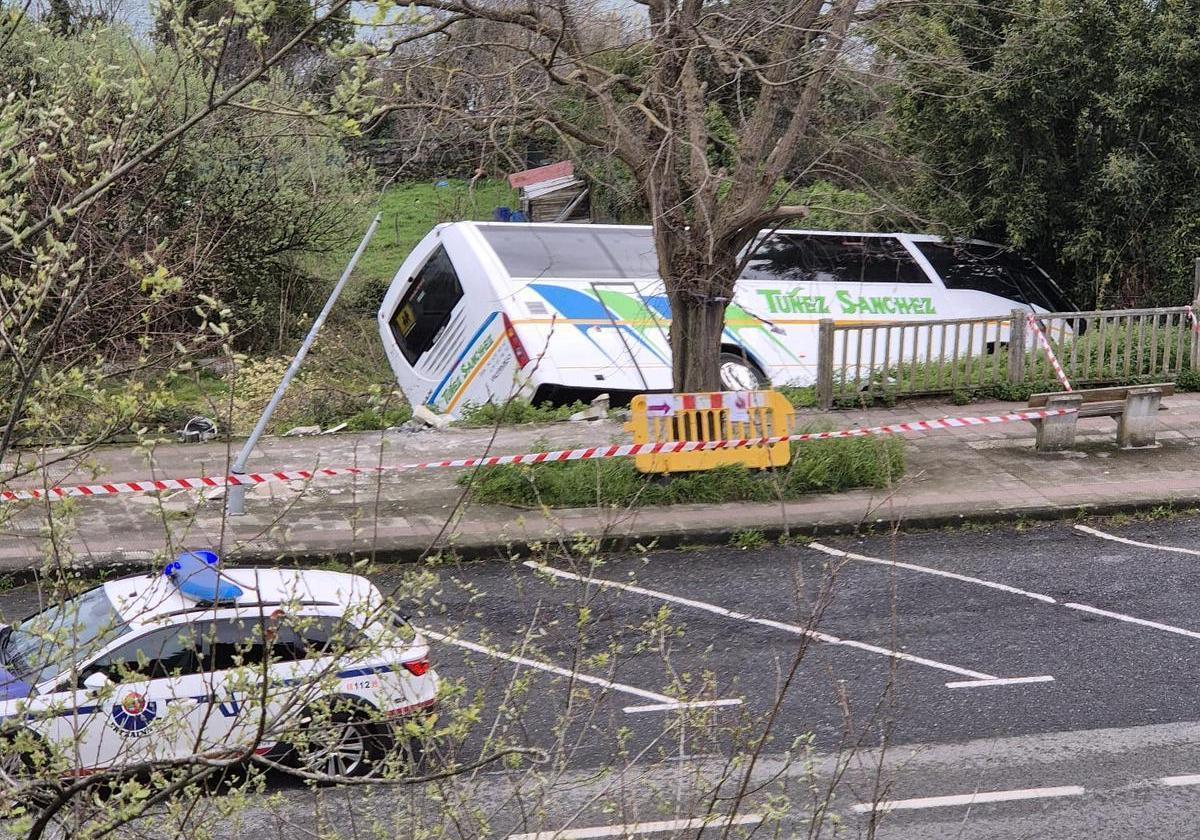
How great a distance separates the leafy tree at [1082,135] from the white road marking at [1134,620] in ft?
27.8

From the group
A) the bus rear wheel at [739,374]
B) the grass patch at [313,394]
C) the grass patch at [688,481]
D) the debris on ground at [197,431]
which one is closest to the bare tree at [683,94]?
the grass patch at [688,481]

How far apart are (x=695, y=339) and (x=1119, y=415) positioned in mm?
5097

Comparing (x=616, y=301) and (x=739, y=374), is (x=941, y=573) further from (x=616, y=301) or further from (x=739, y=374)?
(x=616, y=301)

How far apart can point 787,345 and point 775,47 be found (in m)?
6.48

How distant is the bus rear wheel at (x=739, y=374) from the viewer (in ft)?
57.5

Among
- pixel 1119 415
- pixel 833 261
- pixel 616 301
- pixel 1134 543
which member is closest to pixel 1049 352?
pixel 1119 415

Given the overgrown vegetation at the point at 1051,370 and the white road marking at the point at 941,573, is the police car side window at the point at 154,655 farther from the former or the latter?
the overgrown vegetation at the point at 1051,370

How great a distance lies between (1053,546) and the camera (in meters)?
12.0

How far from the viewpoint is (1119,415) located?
48.6 ft

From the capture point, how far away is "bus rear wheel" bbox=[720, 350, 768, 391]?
17.5 meters

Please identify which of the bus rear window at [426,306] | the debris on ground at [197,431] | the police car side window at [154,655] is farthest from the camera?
the bus rear window at [426,306]

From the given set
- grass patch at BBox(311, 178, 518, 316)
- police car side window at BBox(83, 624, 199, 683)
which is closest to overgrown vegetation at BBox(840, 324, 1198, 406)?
grass patch at BBox(311, 178, 518, 316)

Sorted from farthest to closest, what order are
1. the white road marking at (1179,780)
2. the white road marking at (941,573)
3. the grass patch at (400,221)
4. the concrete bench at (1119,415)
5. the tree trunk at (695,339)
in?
the grass patch at (400,221) < the concrete bench at (1119,415) < the tree trunk at (695,339) < the white road marking at (941,573) < the white road marking at (1179,780)

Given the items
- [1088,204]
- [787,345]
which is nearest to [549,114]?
[787,345]
